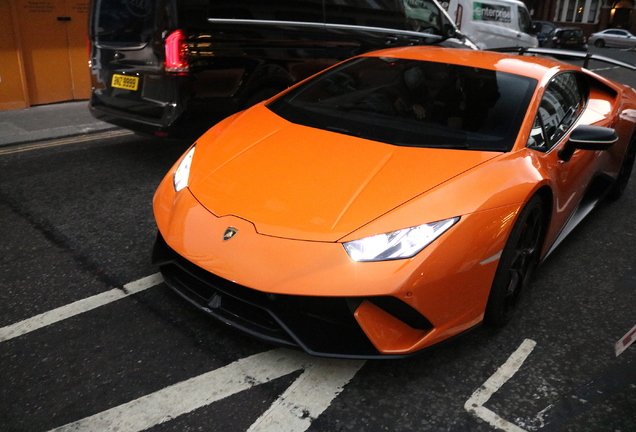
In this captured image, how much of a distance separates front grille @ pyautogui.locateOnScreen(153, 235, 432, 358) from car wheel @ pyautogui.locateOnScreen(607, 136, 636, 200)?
336 centimetres

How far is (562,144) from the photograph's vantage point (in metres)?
3.40

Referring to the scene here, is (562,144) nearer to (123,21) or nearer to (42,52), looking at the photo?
(123,21)

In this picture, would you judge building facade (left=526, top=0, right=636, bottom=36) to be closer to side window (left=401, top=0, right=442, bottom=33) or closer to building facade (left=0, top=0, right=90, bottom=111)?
side window (left=401, top=0, right=442, bottom=33)

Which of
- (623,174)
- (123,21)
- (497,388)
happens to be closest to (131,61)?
(123,21)

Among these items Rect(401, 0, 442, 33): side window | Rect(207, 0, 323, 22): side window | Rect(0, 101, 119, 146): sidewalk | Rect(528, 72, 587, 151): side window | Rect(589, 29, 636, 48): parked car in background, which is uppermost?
Rect(207, 0, 323, 22): side window

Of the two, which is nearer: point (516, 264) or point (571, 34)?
point (516, 264)

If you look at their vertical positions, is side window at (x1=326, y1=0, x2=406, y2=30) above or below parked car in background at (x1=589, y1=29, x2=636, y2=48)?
above

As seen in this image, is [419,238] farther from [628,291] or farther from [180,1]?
[180,1]

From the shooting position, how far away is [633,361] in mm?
2842

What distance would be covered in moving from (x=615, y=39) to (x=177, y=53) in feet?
127

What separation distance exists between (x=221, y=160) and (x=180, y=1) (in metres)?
2.19

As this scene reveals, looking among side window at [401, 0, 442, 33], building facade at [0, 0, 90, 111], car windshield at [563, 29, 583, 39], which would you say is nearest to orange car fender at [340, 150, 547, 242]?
side window at [401, 0, 442, 33]

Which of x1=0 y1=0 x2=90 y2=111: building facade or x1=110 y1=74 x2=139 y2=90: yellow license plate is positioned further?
x1=0 y1=0 x2=90 y2=111: building facade

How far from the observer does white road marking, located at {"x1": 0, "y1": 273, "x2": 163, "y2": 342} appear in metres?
2.80
